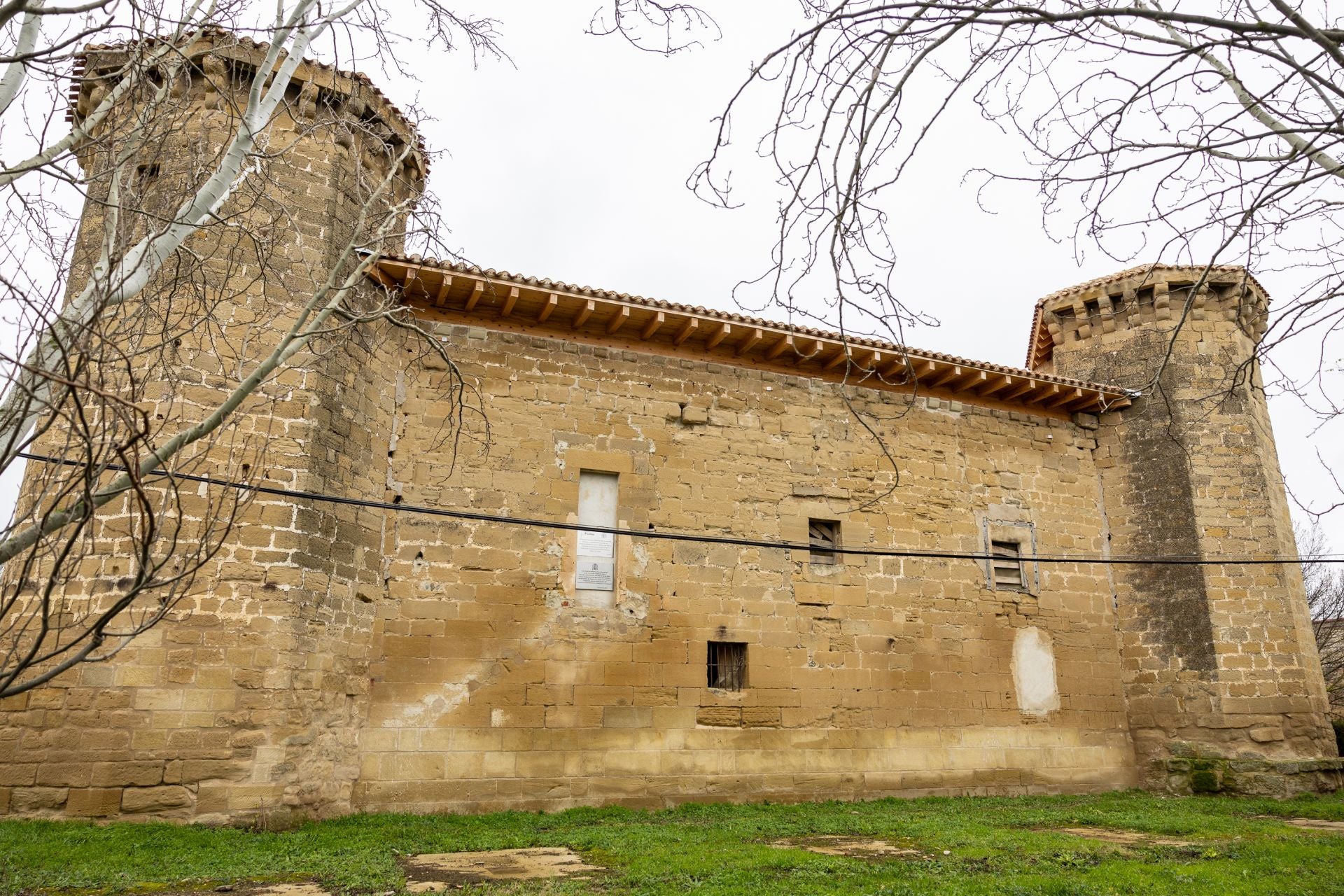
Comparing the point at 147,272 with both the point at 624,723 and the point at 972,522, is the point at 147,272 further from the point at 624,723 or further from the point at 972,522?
the point at 972,522

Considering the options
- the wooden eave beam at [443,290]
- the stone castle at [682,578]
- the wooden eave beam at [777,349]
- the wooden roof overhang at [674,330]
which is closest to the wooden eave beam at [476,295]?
the wooden roof overhang at [674,330]

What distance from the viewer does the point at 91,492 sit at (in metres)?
3.29

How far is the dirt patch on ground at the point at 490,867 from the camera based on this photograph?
610 cm

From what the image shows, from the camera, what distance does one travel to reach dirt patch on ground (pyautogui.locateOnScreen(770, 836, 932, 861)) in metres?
7.20

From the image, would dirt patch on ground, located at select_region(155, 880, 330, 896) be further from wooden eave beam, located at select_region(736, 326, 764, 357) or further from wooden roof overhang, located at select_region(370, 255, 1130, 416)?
wooden eave beam, located at select_region(736, 326, 764, 357)

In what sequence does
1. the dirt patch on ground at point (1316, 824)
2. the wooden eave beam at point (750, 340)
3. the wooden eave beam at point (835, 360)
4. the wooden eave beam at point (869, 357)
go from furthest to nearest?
1. the wooden eave beam at point (835, 360)
2. the wooden eave beam at point (869, 357)
3. the wooden eave beam at point (750, 340)
4. the dirt patch on ground at point (1316, 824)

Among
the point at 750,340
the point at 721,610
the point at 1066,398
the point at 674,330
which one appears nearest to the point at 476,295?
the point at 674,330

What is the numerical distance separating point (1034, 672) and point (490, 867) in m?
8.18

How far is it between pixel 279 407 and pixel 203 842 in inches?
149

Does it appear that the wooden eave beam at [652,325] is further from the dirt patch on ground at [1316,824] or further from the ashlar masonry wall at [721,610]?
the dirt patch on ground at [1316,824]

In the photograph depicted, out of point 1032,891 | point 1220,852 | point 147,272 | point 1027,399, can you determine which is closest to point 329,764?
point 147,272

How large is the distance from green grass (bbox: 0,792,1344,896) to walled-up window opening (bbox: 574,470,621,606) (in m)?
2.29

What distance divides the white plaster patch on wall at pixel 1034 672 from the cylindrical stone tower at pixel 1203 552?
4.62 ft

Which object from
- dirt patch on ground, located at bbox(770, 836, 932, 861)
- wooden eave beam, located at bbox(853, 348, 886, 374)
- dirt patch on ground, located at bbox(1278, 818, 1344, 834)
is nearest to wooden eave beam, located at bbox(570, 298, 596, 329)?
wooden eave beam, located at bbox(853, 348, 886, 374)
